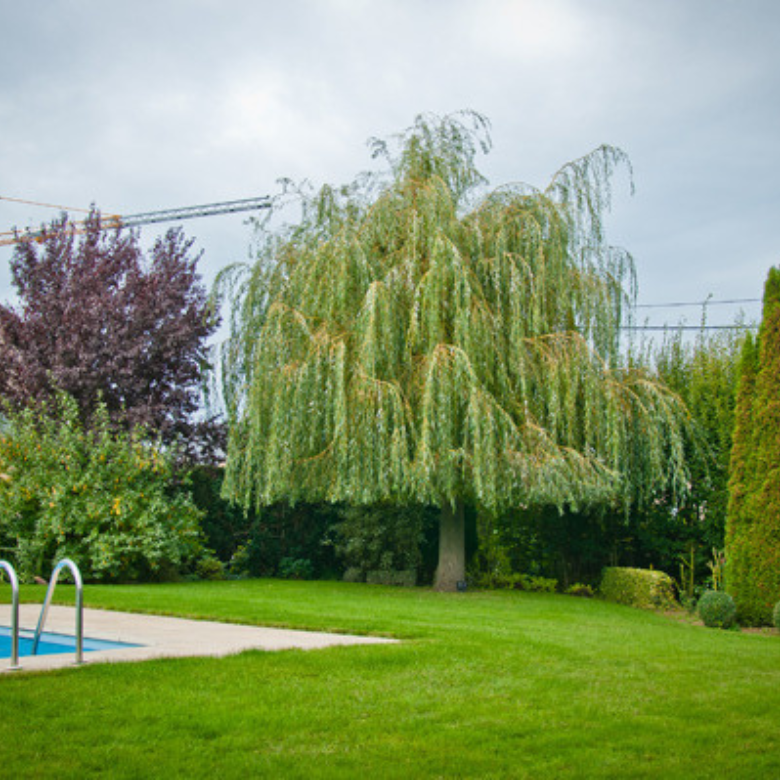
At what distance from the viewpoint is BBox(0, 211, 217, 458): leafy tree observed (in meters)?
16.5

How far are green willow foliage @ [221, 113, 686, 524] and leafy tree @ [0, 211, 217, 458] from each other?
353 centimetres

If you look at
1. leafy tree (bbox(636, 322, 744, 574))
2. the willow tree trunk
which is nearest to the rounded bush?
leafy tree (bbox(636, 322, 744, 574))

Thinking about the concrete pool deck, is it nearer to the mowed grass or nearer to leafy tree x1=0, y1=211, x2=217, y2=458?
the mowed grass

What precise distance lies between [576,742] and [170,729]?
200cm

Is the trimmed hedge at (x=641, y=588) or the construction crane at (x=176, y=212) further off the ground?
the construction crane at (x=176, y=212)

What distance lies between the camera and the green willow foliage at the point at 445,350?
1166cm

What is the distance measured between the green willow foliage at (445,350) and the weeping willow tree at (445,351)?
3cm

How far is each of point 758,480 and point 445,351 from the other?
4.36 meters

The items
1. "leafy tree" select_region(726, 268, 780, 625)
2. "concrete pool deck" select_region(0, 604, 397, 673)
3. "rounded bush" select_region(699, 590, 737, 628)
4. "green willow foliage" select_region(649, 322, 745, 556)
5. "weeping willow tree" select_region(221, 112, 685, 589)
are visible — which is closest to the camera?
"concrete pool deck" select_region(0, 604, 397, 673)

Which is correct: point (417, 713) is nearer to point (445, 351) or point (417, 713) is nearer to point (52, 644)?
point (52, 644)

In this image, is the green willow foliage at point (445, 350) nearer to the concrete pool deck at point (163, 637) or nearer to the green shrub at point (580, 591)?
the green shrub at point (580, 591)

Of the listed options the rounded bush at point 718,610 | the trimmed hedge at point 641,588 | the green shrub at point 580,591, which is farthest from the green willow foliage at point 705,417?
the rounded bush at point 718,610

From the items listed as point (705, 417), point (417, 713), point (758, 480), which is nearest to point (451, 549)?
point (705, 417)

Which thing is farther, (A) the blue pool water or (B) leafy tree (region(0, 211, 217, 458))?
(B) leafy tree (region(0, 211, 217, 458))
